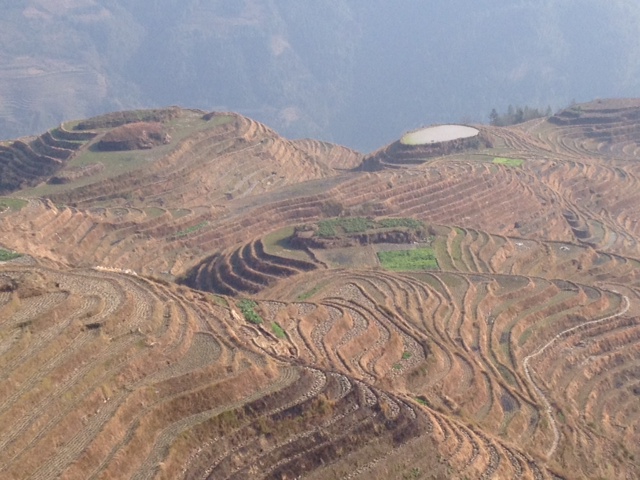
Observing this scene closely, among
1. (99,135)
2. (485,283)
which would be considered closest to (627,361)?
(485,283)

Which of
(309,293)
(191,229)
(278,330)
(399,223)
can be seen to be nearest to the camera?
(278,330)

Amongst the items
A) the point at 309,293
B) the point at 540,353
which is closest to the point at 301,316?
the point at 309,293

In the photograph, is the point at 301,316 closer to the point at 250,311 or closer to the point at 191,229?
the point at 250,311

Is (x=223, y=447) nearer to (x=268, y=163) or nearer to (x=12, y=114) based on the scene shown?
(x=268, y=163)

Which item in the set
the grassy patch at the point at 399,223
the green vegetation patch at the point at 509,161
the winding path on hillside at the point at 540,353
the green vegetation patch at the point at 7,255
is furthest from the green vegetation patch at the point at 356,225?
the green vegetation patch at the point at 509,161

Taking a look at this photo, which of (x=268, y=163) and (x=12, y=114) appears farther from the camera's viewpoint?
(x=12, y=114)

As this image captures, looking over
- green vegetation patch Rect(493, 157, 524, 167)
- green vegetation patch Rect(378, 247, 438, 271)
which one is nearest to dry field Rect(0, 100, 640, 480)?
green vegetation patch Rect(378, 247, 438, 271)
